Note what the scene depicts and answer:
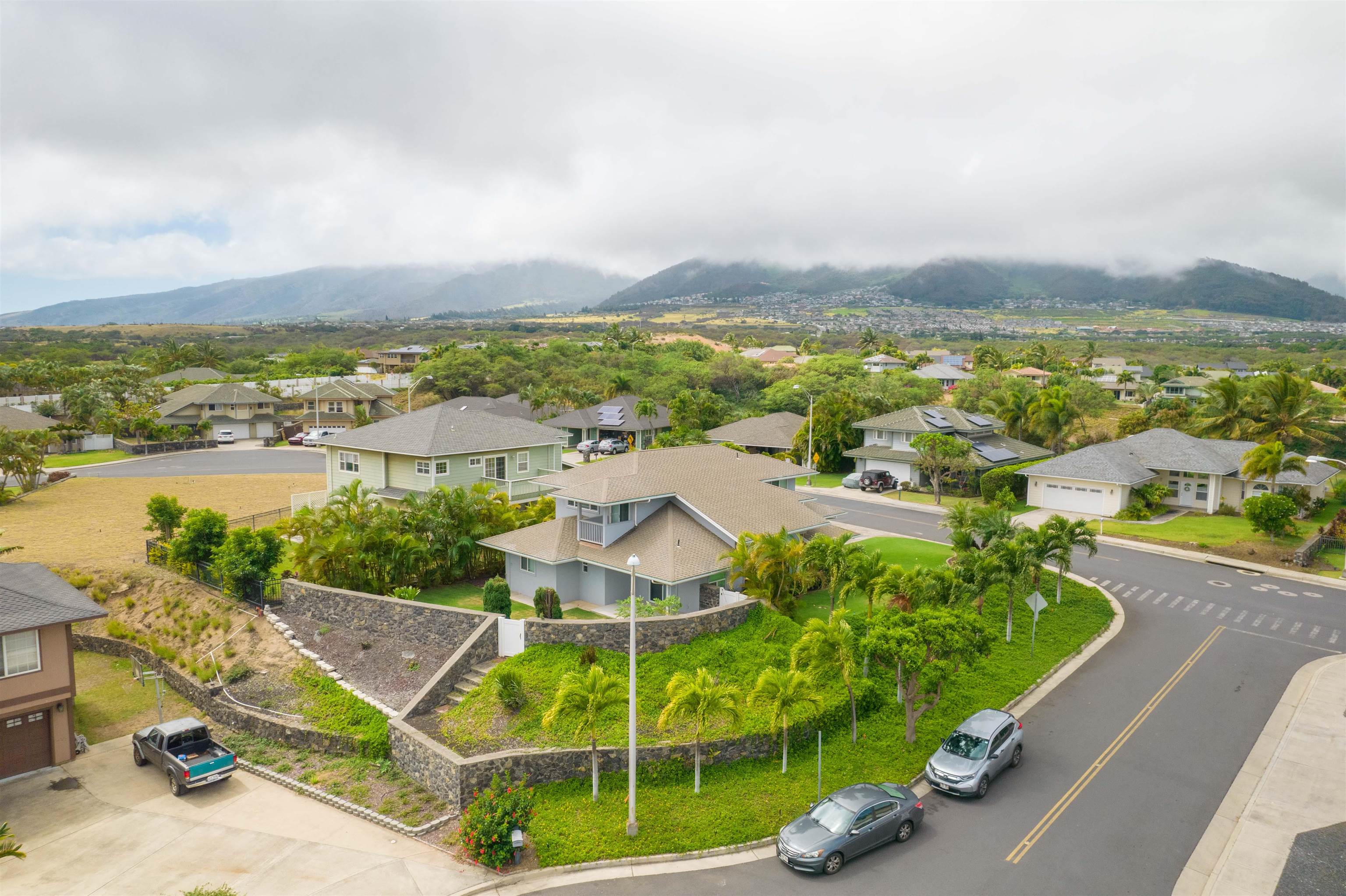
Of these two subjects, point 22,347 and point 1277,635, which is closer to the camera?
point 1277,635

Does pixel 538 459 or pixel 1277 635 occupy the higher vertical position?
pixel 538 459

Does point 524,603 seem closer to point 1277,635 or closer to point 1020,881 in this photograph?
point 1020,881

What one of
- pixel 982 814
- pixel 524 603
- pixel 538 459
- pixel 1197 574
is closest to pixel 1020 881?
pixel 982 814

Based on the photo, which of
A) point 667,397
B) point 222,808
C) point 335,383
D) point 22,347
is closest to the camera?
point 222,808

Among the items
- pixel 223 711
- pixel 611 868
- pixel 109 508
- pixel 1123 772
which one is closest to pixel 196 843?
pixel 223 711

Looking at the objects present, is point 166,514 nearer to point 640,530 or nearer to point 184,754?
point 184,754

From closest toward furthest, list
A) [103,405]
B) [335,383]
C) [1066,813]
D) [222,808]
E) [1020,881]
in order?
1. [1020,881]
2. [1066,813]
3. [222,808]
4. [103,405]
5. [335,383]

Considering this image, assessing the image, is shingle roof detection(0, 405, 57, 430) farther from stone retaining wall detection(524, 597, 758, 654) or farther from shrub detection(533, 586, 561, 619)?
stone retaining wall detection(524, 597, 758, 654)
